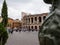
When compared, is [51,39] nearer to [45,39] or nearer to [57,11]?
[45,39]

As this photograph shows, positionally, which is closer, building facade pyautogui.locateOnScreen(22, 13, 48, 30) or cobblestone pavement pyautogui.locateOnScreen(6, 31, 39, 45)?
cobblestone pavement pyautogui.locateOnScreen(6, 31, 39, 45)

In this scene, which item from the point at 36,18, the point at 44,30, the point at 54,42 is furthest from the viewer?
the point at 36,18

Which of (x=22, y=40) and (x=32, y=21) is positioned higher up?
(x=22, y=40)

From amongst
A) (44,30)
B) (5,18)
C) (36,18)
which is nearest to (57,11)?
(44,30)

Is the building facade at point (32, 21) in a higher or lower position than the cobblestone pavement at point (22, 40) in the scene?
lower

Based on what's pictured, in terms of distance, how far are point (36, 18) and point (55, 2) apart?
51372 mm

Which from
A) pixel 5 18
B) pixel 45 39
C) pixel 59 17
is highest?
pixel 59 17

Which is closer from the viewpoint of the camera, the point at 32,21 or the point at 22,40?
the point at 22,40

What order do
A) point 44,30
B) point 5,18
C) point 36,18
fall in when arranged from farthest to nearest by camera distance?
point 36,18 → point 5,18 → point 44,30

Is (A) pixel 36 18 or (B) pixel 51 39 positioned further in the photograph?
A: (A) pixel 36 18

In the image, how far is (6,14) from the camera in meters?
36.2

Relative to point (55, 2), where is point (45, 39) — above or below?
below

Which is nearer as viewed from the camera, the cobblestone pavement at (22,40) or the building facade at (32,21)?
the cobblestone pavement at (22,40)

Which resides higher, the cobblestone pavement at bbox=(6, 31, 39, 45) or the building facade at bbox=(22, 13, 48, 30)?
the cobblestone pavement at bbox=(6, 31, 39, 45)
